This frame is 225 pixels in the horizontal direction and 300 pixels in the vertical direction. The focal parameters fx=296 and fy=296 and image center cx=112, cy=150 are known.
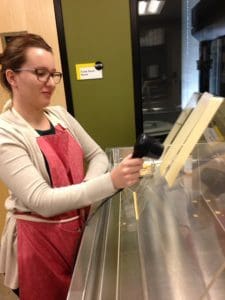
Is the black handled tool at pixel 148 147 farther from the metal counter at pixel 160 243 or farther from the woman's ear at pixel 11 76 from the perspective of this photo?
the woman's ear at pixel 11 76

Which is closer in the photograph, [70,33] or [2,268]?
[2,268]

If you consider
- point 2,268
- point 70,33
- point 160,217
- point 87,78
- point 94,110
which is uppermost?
point 70,33

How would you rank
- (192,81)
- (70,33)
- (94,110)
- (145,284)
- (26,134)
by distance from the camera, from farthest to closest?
1. (192,81)
2. (94,110)
3. (70,33)
4. (26,134)
5. (145,284)

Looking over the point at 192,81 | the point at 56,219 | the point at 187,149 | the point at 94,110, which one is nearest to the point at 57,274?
the point at 56,219

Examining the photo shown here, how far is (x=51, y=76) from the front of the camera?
96cm

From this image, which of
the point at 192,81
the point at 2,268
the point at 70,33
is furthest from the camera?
the point at 192,81

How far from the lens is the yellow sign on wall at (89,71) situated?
1.89 meters

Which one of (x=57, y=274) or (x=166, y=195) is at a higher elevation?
(x=166, y=195)

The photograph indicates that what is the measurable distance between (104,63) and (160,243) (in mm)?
Answer: 1368

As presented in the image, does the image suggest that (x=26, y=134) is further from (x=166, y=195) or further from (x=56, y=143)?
(x=166, y=195)

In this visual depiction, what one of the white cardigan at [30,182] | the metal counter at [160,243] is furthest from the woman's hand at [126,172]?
the metal counter at [160,243]

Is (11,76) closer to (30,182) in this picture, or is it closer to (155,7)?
(30,182)

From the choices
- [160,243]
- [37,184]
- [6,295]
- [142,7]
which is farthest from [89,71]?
[6,295]

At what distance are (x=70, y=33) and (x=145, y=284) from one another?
159 cm
